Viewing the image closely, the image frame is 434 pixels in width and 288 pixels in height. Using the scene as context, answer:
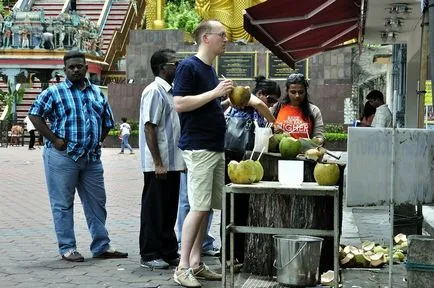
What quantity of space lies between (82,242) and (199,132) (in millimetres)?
2851

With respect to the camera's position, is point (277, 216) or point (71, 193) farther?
point (71, 193)

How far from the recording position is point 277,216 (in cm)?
686

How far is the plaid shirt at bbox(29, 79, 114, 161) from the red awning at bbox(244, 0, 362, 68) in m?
2.86

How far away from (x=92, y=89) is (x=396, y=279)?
3.23m

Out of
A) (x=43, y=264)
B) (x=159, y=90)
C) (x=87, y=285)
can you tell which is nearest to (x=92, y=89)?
(x=159, y=90)

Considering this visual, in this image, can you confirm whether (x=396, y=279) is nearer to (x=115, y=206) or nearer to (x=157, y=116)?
(x=157, y=116)

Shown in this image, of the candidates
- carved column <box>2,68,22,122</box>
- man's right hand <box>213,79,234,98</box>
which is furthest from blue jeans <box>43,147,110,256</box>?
carved column <box>2,68,22,122</box>

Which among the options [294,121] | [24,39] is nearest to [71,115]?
[294,121]

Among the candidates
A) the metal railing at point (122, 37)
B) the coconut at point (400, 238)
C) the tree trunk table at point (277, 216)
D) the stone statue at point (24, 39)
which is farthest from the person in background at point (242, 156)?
the metal railing at point (122, 37)

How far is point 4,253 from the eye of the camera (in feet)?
26.8

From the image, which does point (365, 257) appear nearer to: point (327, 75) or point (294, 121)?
point (294, 121)

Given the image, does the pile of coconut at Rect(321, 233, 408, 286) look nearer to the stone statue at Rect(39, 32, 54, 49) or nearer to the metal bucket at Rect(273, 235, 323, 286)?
the metal bucket at Rect(273, 235, 323, 286)

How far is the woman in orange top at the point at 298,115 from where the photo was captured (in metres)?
8.07

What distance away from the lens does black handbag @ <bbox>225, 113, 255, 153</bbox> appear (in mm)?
7047
